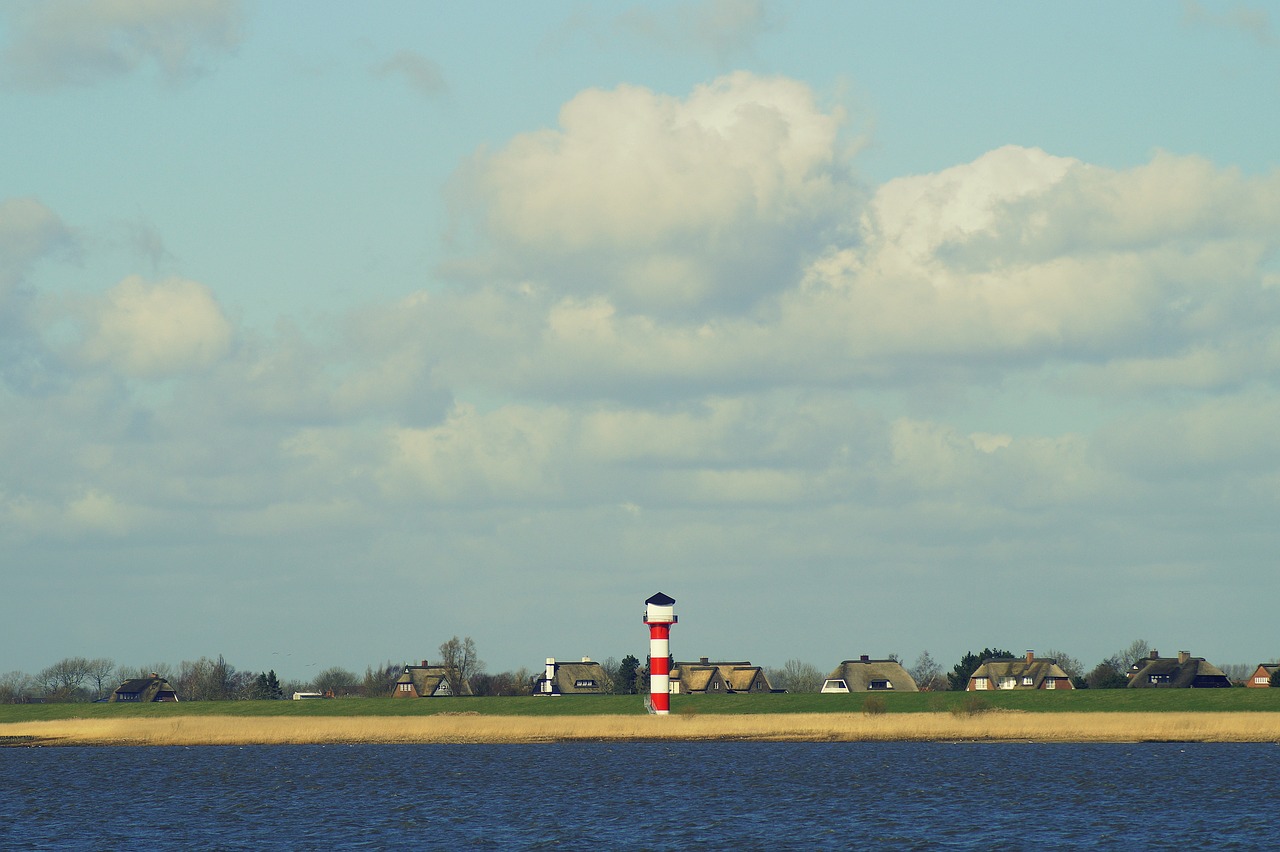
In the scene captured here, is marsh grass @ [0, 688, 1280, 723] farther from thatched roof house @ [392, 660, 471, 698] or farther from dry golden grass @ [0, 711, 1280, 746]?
thatched roof house @ [392, 660, 471, 698]

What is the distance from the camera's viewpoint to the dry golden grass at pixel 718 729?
90375 millimetres

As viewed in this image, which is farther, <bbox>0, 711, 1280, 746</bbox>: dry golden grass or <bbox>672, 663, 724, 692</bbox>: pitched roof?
<bbox>672, 663, 724, 692</bbox>: pitched roof

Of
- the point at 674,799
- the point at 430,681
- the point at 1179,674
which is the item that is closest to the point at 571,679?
the point at 430,681

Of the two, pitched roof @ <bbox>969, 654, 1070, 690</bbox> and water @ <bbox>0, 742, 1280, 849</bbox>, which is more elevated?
pitched roof @ <bbox>969, 654, 1070, 690</bbox>

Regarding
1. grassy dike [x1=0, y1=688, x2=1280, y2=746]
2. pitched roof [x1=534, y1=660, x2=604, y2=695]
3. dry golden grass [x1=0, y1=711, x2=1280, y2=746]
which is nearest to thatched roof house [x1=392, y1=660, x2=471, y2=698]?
pitched roof [x1=534, y1=660, x2=604, y2=695]

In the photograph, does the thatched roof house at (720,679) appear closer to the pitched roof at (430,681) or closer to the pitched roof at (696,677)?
the pitched roof at (696,677)

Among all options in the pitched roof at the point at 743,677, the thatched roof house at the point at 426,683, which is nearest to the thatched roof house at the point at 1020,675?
the pitched roof at the point at 743,677

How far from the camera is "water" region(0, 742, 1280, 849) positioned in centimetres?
5119

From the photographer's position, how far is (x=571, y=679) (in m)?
173

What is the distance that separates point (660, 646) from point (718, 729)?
14.2 m

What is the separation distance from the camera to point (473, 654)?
169250mm

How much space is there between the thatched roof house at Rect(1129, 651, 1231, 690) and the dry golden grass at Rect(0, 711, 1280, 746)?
4957 cm

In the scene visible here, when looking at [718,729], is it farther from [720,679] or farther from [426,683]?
[426,683]

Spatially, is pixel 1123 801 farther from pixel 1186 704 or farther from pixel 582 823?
pixel 1186 704
